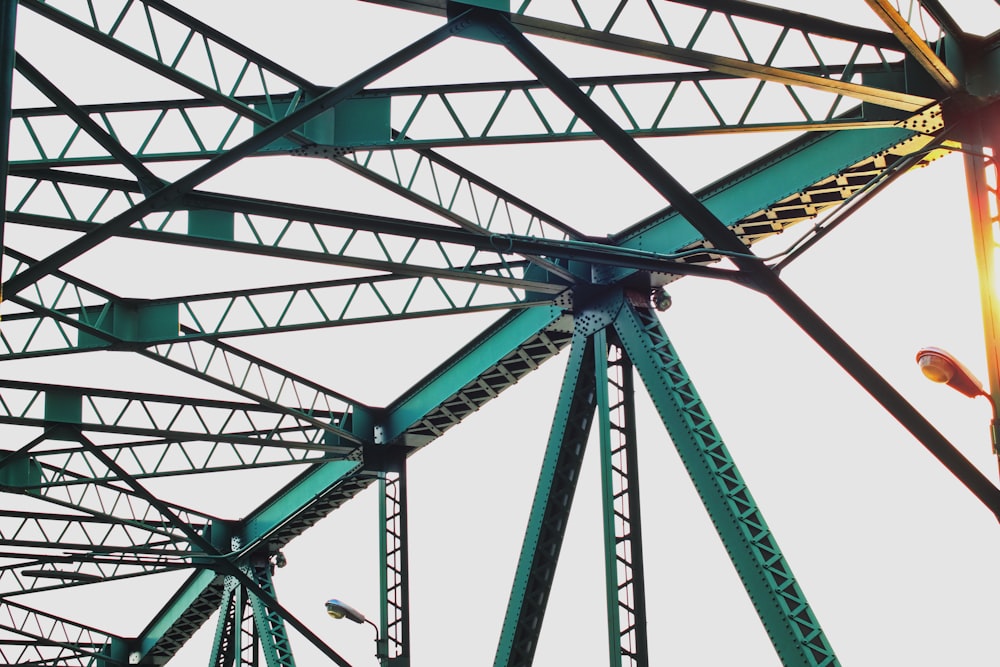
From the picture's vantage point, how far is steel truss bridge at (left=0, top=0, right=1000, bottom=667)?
13.7 metres

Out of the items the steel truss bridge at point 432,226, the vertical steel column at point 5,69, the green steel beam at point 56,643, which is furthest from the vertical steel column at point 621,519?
the green steel beam at point 56,643

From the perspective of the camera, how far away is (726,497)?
1688cm

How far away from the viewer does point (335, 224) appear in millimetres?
15773

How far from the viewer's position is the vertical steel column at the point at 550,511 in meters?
19.5

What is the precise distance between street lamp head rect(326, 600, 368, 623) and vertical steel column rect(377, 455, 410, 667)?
2.04m

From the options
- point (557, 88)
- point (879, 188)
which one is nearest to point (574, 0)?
point (557, 88)

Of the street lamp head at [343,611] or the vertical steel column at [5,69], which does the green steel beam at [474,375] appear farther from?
the vertical steel column at [5,69]

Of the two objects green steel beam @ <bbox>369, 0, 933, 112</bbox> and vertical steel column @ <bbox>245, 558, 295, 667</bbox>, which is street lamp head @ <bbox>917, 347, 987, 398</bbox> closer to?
green steel beam @ <bbox>369, 0, 933, 112</bbox>

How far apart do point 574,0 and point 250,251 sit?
6126 millimetres

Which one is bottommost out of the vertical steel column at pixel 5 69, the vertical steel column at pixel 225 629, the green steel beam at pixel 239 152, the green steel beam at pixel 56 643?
the vertical steel column at pixel 5 69

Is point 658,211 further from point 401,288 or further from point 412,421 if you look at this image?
point 412,421

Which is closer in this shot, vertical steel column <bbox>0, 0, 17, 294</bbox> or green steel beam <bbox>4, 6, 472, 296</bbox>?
vertical steel column <bbox>0, 0, 17, 294</bbox>

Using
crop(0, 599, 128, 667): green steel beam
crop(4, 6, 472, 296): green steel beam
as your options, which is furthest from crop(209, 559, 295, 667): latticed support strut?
crop(4, 6, 472, 296): green steel beam

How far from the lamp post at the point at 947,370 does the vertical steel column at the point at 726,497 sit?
19.1ft
